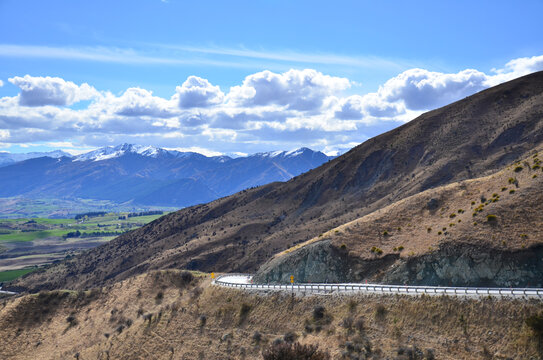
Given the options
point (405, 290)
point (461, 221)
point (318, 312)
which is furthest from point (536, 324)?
point (461, 221)

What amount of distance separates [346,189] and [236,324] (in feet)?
267

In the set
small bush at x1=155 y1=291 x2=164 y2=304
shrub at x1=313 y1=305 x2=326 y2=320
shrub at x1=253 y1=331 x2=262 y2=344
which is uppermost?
shrub at x1=313 y1=305 x2=326 y2=320

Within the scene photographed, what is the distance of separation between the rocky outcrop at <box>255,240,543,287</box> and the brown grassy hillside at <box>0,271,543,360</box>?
7.57 m

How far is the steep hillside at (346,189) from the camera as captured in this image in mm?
102875

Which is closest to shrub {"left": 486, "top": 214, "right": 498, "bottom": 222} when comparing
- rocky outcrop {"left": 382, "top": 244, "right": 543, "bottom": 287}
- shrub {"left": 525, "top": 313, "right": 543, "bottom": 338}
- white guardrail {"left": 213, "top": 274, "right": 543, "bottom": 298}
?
rocky outcrop {"left": 382, "top": 244, "right": 543, "bottom": 287}

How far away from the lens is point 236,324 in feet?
166

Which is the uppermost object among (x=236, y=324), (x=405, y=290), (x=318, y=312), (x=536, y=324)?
(x=405, y=290)

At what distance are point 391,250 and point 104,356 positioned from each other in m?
38.0

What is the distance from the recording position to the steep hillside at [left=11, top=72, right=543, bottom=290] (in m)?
103

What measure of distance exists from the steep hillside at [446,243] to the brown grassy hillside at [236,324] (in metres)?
8.20

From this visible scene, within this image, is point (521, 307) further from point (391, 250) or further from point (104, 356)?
point (104, 356)

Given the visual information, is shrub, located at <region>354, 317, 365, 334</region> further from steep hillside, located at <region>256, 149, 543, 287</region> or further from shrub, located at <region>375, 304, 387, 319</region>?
steep hillside, located at <region>256, 149, 543, 287</region>

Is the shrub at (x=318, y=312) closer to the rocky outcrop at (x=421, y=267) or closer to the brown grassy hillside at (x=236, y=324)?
the brown grassy hillside at (x=236, y=324)

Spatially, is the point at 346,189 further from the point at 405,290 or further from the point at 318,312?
the point at 405,290
